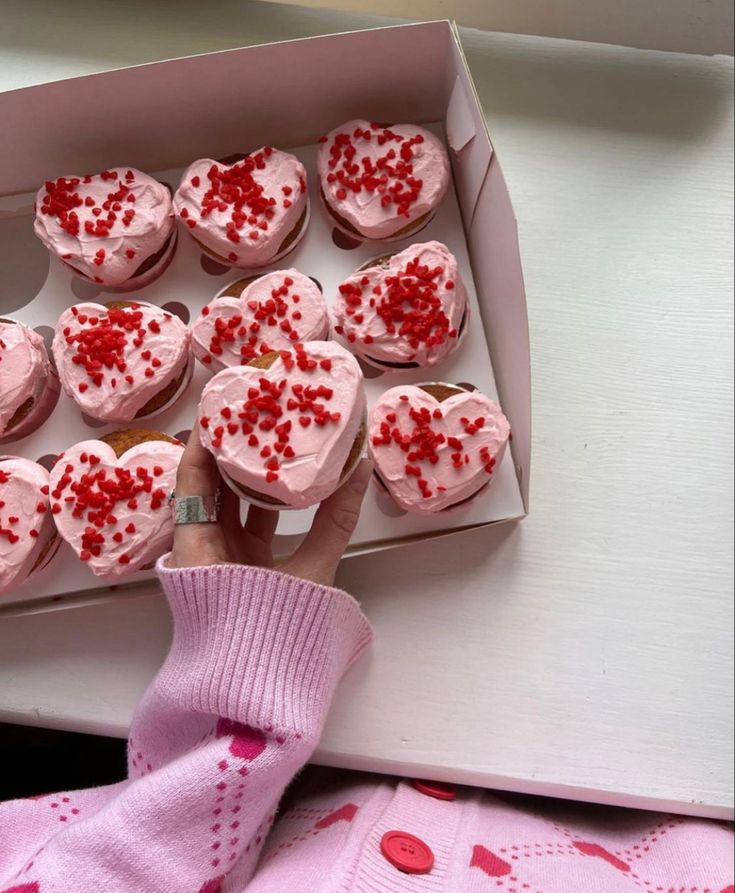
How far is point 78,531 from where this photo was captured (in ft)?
2.89

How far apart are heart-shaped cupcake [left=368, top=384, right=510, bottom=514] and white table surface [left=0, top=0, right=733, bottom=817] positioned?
9 centimetres

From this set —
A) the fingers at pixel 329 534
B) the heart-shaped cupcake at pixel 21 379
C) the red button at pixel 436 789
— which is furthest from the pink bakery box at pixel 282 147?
the red button at pixel 436 789

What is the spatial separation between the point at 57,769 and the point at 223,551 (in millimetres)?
639

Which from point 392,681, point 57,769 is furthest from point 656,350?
point 57,769

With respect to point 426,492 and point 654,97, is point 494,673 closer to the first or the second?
point 426,492

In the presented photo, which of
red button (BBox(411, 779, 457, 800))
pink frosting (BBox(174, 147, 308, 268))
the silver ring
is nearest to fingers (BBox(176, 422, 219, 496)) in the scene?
the silver ring

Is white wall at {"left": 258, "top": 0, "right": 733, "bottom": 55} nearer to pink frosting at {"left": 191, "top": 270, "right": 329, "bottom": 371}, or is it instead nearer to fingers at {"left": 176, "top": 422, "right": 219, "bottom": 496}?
pink frosting at {"left": 191, "top": 270, "right": 329, "bottom": 371}

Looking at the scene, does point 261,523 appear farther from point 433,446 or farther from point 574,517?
point 574,517

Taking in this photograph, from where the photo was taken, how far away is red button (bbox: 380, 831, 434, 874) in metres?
0.73

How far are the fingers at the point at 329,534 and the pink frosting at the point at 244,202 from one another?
386 millimetres

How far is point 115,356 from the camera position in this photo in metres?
0.93

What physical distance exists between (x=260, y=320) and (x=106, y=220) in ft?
0.85

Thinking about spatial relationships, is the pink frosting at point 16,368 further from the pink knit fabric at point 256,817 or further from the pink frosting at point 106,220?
the pink knit fabric at point 256,817

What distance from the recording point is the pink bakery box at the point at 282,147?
902 millimetres
